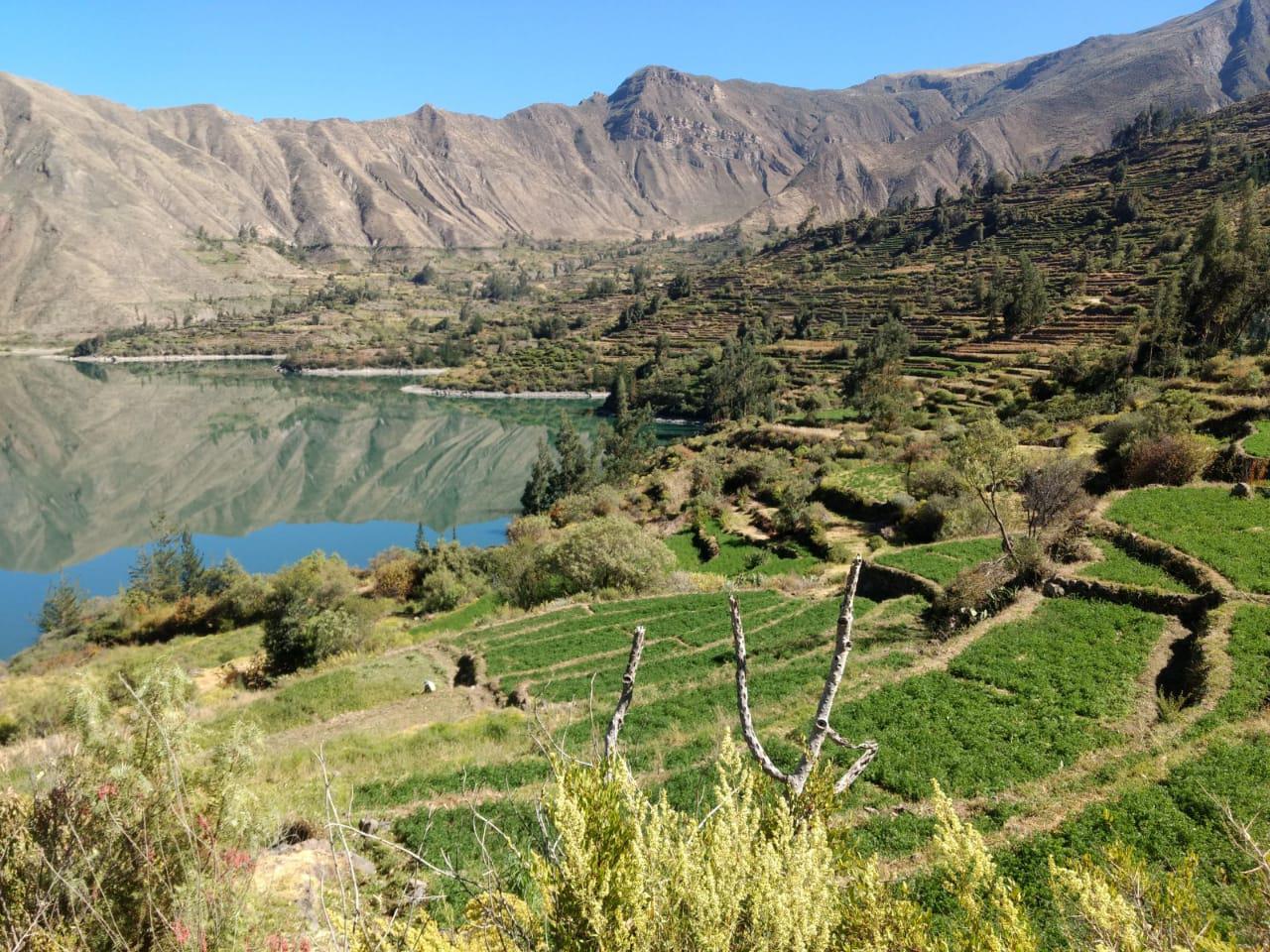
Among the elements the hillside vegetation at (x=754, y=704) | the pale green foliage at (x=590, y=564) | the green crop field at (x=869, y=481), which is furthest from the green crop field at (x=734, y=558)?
the green crop field at (x=869, y=481)

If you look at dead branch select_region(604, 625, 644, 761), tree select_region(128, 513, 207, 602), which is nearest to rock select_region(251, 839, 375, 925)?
dead branch select_region(604, 625, 644, 761)

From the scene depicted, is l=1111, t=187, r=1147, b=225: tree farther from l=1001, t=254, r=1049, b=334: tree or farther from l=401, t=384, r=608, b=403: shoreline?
l=401, t=384, r=608, b=403: shoreline

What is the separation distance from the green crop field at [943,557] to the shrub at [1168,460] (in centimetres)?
590

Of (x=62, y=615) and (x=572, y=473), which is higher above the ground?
(x=572, y=473)

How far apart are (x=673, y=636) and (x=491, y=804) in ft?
37.3

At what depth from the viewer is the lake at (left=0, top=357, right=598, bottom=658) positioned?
60.7 m

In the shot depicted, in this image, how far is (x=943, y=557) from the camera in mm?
24297

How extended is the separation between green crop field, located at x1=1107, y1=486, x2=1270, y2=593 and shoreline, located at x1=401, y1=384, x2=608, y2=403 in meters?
98.9

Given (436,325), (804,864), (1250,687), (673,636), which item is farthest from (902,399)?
(436,325)

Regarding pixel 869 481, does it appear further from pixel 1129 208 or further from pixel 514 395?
pixel 1129 208

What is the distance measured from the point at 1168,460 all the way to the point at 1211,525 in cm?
664

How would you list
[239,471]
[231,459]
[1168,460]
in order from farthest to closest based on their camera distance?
[231,459], [239,471], [1168,460]

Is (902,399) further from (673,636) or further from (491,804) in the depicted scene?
(491,804)

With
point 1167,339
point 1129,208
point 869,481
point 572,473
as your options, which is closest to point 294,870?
point 869,481
